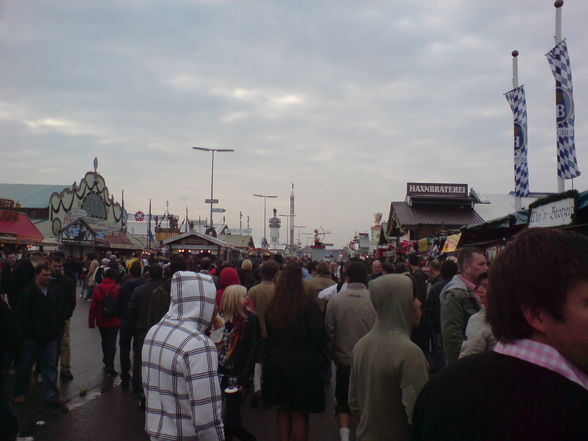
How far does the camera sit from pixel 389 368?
11.4ft

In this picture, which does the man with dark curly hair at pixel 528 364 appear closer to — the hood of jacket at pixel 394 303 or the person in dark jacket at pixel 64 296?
the hood of jacket at pixel 394 303

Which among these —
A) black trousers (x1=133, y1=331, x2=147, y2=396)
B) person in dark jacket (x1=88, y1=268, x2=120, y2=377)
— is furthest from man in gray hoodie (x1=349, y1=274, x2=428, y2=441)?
person in dark jacket (x1=88, y1=268, x2=120, y2=377)

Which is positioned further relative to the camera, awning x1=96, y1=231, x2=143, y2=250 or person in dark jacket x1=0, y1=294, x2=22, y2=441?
awning x1=96, y1=231, x2=143, y2=250

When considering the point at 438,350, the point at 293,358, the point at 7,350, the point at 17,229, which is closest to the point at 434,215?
the point at 438,350

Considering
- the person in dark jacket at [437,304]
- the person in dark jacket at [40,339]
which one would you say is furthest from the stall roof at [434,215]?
the person in dark jacket at [40,339]

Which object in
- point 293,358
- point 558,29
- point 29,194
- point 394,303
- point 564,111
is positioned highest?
point 558,29

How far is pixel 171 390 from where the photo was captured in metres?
3.35

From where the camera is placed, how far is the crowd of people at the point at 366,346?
152cm

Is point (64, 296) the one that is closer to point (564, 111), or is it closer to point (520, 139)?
point (564, 111)

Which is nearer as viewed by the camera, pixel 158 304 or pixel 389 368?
pixel 389 368

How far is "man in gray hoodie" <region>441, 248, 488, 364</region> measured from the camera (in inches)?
188

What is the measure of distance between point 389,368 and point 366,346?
0.26 meters

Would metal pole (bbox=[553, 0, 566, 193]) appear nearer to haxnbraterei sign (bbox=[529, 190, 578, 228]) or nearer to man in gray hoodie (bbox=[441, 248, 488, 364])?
haxnbraterei sign (bbox=[529, 190, 578, 228])

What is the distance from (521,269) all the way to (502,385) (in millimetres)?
358
